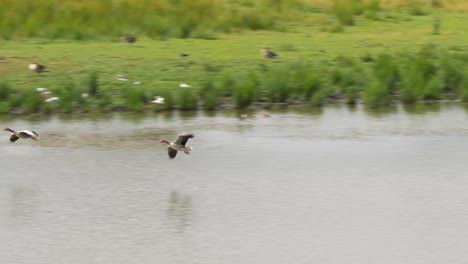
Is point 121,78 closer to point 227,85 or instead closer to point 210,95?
point 227,85

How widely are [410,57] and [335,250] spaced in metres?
10.7

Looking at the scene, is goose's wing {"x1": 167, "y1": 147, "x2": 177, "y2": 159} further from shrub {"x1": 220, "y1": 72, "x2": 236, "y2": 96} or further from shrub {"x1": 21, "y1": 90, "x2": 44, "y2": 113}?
shrub {"x1": 220, "y1": 72, "x2": 236, "y2": 96}

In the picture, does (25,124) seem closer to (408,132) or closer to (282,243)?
(408,132)

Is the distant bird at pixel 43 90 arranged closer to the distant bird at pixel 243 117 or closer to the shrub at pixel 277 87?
the distant bird at pixel 243 117

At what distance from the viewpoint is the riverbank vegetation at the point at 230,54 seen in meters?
19.7

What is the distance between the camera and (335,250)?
453 inches

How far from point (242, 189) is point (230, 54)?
346 inches

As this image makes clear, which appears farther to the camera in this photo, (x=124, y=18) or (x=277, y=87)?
(x=124, y=18)

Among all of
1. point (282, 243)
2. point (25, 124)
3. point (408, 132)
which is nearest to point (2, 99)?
point (25, 124)

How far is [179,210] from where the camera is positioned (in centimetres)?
1310

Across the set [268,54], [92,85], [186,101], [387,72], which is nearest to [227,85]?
[186,101]

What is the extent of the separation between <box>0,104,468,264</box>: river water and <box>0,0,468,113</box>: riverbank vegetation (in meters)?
0.65

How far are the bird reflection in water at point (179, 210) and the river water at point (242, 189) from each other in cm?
2

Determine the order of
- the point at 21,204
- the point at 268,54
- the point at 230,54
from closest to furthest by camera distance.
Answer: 1. the point at 21,204
2. the point at 268,54
3. the point at 230,54
